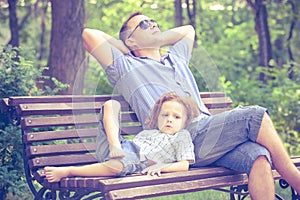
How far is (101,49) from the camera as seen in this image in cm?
485

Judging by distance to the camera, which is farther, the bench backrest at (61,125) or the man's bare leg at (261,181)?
the bench backrest at (61,125)

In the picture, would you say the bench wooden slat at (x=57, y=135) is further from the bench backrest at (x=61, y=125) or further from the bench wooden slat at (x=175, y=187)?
the bench wooden slat at (x=175, y=187)

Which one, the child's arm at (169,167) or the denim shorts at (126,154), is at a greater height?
the denim shorts at (126,154)

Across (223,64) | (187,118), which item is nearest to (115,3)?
(223,64)

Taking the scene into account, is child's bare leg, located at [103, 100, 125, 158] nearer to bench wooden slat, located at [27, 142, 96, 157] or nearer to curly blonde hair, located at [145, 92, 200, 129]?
→ curly blonde hair, located at [145, 92, 200, 129]

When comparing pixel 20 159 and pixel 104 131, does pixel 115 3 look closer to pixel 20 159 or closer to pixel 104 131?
pixel 20 159

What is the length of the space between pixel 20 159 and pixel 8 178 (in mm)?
216

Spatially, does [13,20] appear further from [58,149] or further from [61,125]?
[58,149]

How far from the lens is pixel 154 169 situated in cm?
418

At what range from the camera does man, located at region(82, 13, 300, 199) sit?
429cm

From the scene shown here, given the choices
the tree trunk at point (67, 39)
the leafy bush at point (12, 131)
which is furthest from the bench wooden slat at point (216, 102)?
the tree trunk at point (67, 39)

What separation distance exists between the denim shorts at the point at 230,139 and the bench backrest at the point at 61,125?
→ 0.59 meters

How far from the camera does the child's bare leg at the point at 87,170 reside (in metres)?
4.18

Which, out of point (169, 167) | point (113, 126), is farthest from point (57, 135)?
point (169, 167)
